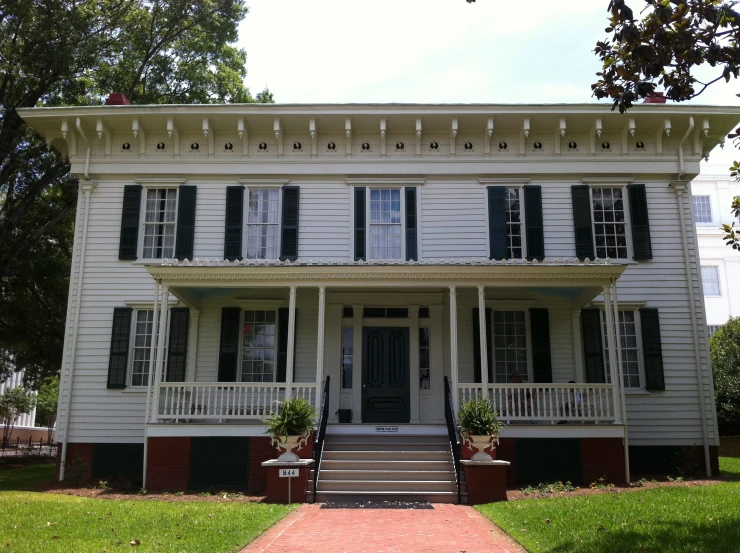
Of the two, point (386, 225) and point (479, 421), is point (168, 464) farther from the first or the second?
point (386, 225)

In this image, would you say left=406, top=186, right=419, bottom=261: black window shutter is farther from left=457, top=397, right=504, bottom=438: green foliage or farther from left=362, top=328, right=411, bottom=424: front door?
left=457, top=397, right=504, bottom=438: green foliage

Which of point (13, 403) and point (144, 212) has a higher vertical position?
point (144, 212)

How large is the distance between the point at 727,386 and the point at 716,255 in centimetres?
2060

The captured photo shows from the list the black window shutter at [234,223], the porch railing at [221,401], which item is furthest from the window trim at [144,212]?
the porch railing at [221,401]

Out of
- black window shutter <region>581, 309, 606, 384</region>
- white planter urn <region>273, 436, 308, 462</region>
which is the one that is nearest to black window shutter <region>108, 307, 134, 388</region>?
white planter urn <region>273, 436, 308, 462</region>

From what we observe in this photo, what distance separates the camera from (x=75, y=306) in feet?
54.9

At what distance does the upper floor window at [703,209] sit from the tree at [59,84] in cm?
2779

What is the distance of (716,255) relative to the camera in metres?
39.7

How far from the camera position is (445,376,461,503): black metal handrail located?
13000mm

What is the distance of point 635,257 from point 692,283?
1.49 metres

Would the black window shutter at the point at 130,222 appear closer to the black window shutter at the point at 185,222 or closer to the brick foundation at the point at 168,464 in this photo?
the black window shutter at the point at 185,222

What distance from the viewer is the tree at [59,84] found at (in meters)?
19.9

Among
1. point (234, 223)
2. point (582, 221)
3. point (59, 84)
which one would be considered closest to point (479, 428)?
point (582, 221)

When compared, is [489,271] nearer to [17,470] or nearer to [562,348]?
[562,348]
